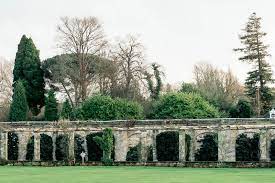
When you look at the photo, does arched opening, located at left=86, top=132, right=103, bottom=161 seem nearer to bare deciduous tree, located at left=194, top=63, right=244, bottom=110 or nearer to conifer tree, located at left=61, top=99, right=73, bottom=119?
conifer tree, located at left=61, top=99, right=73, bottom=119

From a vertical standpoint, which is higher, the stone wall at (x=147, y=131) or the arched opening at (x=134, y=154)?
the stone wall at (x=147, y=131)

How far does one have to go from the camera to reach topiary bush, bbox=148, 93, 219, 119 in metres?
54.3

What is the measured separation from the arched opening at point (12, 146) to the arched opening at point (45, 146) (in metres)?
2.16

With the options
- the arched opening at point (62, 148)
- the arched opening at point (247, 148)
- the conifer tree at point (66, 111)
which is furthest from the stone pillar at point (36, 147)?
the arched opening at point (247, 148)

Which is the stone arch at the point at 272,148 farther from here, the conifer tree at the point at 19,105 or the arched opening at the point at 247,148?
the conifer tree at the point at 19,105

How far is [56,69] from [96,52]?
4350 millimetres

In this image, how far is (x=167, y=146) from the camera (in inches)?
1934

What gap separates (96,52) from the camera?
6156 centimetres

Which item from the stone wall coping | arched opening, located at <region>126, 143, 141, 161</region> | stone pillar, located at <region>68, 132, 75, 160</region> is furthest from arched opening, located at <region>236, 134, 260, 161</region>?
stone pillar, located at <region>68, 132, 75, 160</region>

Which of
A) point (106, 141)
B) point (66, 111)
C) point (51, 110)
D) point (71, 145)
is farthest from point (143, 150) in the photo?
point (51, 110)

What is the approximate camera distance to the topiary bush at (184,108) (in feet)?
178

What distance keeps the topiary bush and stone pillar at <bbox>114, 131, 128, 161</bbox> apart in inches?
263

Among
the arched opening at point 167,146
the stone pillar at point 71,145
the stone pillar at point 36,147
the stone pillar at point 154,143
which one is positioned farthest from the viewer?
the stone pillar at point 36,147

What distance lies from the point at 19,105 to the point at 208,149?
19.2 meters
